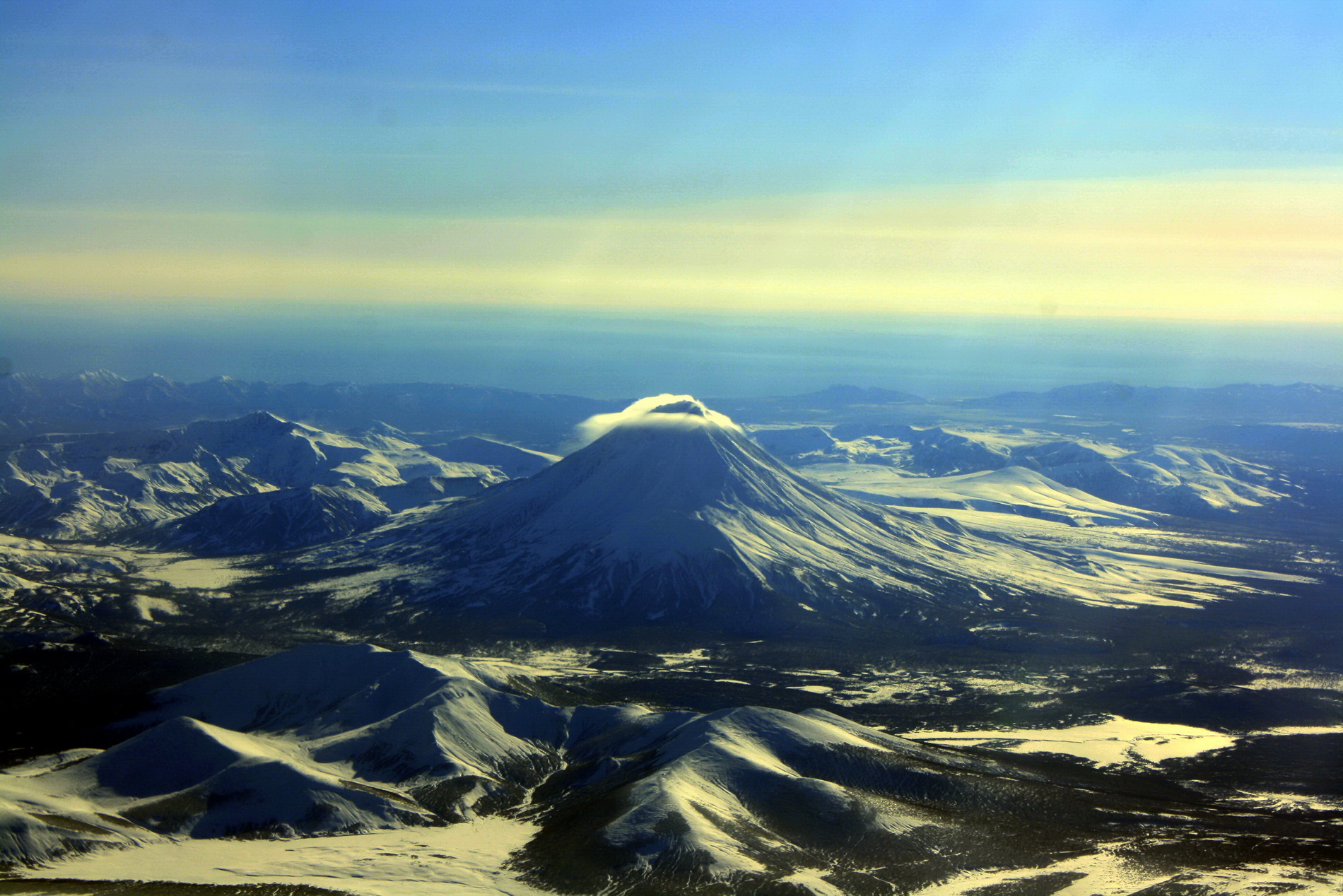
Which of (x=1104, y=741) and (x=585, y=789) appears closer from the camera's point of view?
(x=585, y=789)

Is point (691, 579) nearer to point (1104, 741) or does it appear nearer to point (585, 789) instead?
point (1104, 741)

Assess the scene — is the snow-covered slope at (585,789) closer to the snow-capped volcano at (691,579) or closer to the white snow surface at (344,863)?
the white snow surface at (344,863)

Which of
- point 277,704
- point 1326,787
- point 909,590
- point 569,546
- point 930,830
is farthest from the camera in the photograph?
point 569,546

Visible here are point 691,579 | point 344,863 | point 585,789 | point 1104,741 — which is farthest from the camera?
point 691,579

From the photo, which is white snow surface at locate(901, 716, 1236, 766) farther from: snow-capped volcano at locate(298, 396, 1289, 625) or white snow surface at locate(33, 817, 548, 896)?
snow-capped volcano at locate(298, 396, 1289, 625)

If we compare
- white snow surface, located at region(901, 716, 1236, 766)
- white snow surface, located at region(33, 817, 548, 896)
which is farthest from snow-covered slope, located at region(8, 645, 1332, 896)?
white snow surface, located at region(901, 716, 1236, 766)

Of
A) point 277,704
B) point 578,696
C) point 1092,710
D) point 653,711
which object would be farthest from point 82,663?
point 1092,710

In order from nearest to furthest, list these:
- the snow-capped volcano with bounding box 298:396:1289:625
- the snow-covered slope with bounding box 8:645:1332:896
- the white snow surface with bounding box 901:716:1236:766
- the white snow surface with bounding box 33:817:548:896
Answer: the white snow surface with bounding box 33:817:548:896 → the snow-covered slope with bounding box 8:645:1332:896 → the white snow surface with bounding box 901:716:1236:766 → the snow-capped volcano with bounding box 298:396:1289:625

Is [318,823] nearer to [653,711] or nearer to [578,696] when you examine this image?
[653,711]

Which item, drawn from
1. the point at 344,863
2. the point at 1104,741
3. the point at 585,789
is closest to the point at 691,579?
the point at 1104,741
